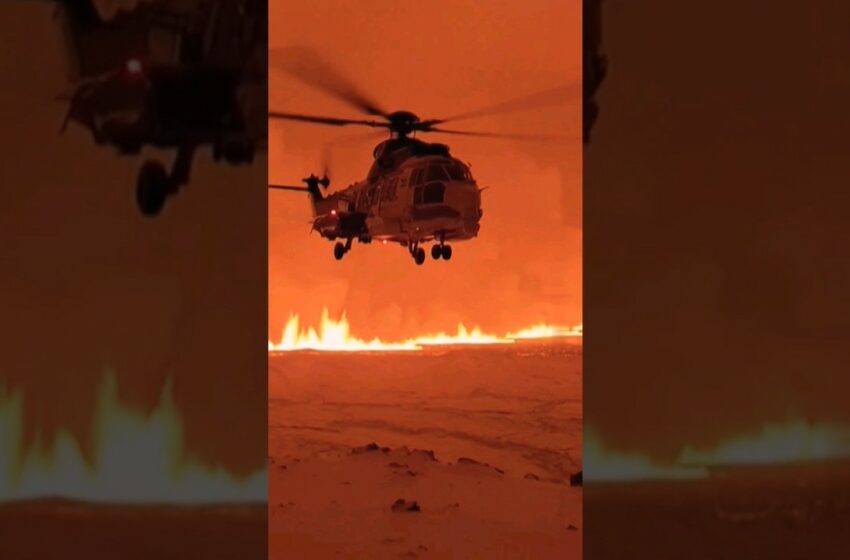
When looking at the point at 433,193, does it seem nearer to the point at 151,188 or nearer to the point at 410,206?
the point at 410,206

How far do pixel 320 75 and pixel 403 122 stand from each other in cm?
26

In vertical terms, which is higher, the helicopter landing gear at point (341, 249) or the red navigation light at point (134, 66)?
the red navigation light at point (134, 66)

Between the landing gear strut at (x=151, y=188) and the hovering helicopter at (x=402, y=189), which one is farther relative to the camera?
the hovering helicopter at (x=402, y=189)

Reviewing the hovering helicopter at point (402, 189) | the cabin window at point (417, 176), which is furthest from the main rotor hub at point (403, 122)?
the cabin window at point (417, 176)

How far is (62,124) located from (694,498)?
76.5 inches

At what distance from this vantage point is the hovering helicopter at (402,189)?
246cm

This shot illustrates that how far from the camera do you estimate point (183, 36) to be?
2.38 meters

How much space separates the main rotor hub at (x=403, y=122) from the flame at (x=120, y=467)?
3.05 ft

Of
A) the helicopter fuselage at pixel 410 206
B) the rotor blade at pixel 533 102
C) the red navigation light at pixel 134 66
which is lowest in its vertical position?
the helicopter fuselage at pixel 410 206

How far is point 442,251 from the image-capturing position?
8.23ft

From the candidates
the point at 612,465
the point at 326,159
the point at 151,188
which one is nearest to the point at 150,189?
the point at 151,188

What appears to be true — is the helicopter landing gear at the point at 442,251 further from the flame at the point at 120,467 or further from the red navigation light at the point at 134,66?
the red navigation light at the point at 134,66

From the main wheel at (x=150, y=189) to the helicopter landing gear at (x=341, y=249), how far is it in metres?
0.47

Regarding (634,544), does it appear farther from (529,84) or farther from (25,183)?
(25,183)
